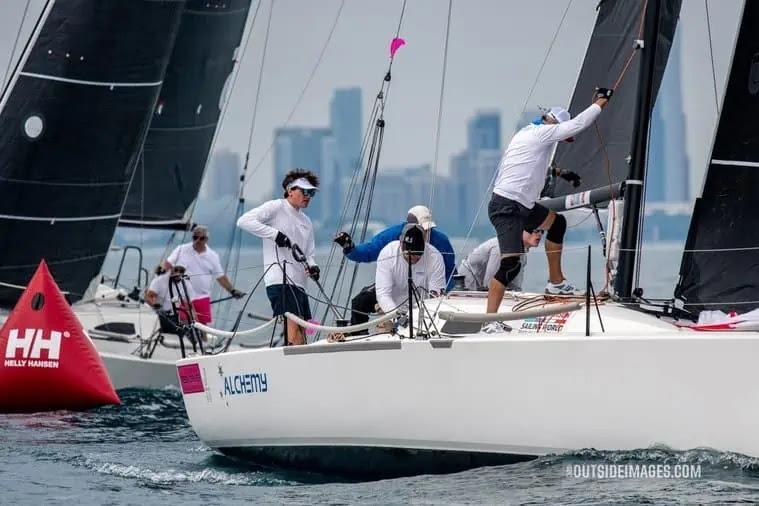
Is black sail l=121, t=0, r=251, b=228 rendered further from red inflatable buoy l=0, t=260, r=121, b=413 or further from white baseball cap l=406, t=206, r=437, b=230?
white baseball cap l=406, t=206, r=437, b=230

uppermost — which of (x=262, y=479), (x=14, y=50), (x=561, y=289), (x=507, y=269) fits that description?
(x=14, y=50)

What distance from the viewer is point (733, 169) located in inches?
274

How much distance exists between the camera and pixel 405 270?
309 inches

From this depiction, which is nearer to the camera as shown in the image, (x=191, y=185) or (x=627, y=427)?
(x=627, y=427)

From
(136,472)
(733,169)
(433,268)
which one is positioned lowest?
(136,472)

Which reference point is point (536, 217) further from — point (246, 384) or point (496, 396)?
point (246, 384)

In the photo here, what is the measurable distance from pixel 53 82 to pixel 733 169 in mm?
6963

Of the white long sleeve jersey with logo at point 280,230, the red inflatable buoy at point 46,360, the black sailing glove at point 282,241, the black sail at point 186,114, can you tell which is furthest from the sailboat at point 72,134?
the black sailing glove at point 282,241

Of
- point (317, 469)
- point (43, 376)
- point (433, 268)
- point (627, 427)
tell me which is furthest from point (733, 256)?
point (43, 376)

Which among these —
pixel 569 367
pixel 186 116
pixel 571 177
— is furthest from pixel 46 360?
pixel 186 116

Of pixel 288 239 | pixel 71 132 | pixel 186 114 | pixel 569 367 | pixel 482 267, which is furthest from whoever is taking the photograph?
pixel 186 114

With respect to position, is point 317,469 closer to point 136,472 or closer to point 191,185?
point 136,472

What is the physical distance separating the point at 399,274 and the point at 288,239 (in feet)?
2.40

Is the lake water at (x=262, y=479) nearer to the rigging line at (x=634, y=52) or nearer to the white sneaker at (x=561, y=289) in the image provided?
the white sneaker at (x=561, y=289)
